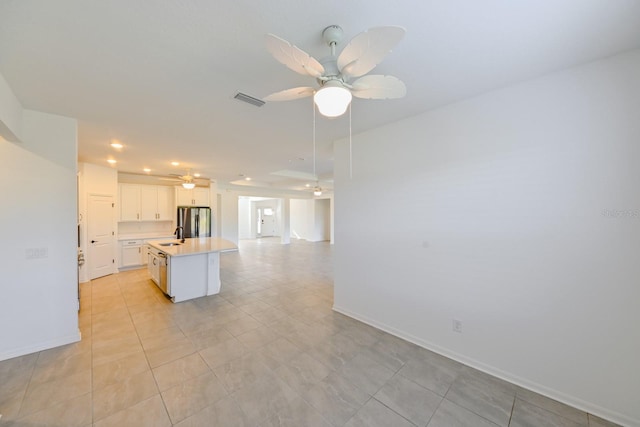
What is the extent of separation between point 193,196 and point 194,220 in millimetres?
767

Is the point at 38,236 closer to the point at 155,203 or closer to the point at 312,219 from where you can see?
the point at 155,203

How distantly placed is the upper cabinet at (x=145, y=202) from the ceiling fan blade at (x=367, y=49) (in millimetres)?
7084

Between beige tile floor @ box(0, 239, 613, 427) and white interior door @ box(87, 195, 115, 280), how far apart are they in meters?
2.23

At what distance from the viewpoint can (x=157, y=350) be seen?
2609 mm

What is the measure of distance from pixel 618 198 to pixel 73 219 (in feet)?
17.2

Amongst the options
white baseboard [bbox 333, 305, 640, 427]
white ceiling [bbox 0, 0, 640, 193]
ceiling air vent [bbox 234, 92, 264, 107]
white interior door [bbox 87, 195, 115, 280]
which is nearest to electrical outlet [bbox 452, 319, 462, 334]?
white baseboard [bbox 333, 305, 640, 427]

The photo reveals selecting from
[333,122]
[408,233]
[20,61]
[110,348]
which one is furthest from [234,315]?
[20,61]

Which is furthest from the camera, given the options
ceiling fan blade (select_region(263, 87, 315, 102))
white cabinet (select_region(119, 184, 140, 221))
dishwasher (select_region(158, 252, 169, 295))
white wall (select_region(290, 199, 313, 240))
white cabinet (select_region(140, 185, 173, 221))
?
white wall (select_region(290, 199, 313, 240))

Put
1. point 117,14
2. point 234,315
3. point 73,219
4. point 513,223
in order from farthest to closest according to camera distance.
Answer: point 234,315 < point 73,219 < point 513,223 < point 117,14

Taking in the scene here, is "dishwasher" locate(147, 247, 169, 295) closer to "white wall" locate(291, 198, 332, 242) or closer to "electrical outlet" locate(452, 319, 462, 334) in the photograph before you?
"electrical outlet" locate(452, 319, 462, 334)

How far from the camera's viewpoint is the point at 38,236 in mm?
2623

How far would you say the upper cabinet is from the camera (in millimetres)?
6152

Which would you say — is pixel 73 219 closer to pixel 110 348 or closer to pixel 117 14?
pixel 110 348

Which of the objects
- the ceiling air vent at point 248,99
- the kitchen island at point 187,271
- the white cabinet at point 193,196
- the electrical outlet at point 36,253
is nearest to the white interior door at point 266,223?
the white cabinet at point 193,196
